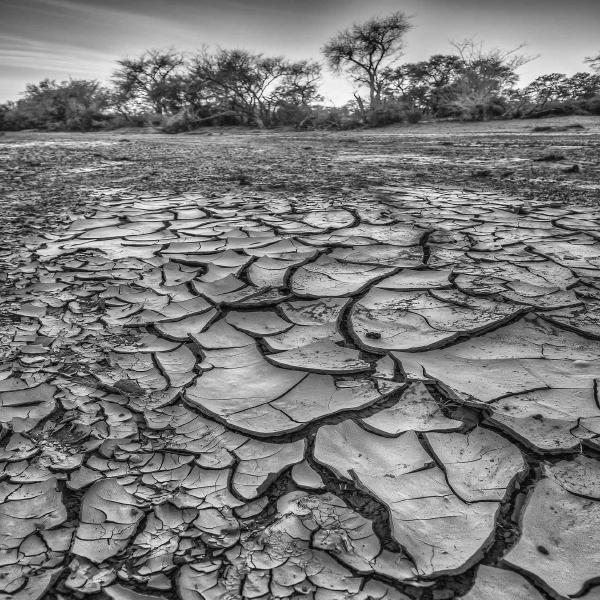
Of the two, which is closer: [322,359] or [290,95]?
[322,359]

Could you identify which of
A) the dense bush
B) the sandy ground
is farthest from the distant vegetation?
the sandy ground

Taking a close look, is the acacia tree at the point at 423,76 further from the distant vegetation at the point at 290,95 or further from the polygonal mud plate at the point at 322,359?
the polygonal mud plate at the point at 322,359

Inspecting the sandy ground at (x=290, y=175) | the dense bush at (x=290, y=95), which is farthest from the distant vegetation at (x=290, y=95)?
the sandy ground at (x=290, y=175)

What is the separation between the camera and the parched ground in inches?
25.7

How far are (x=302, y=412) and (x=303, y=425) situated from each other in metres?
0.04

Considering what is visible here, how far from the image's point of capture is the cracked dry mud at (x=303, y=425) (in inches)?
25.5

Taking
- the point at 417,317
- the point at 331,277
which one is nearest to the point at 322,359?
the point at 417,317

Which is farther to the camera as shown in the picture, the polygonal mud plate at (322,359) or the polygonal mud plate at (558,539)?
the polygonal mud plate at (322,359)

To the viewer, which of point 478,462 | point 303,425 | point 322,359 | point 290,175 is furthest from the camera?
point 290,175

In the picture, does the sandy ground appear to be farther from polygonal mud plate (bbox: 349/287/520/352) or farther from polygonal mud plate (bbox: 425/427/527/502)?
polygonal mud plate (bbox: 425/427/527/502)

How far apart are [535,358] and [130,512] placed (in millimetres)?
997

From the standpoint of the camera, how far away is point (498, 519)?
2.34 feet

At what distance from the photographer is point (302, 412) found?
969 millimetres

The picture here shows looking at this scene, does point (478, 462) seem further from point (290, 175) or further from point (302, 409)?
point (290, 175)
